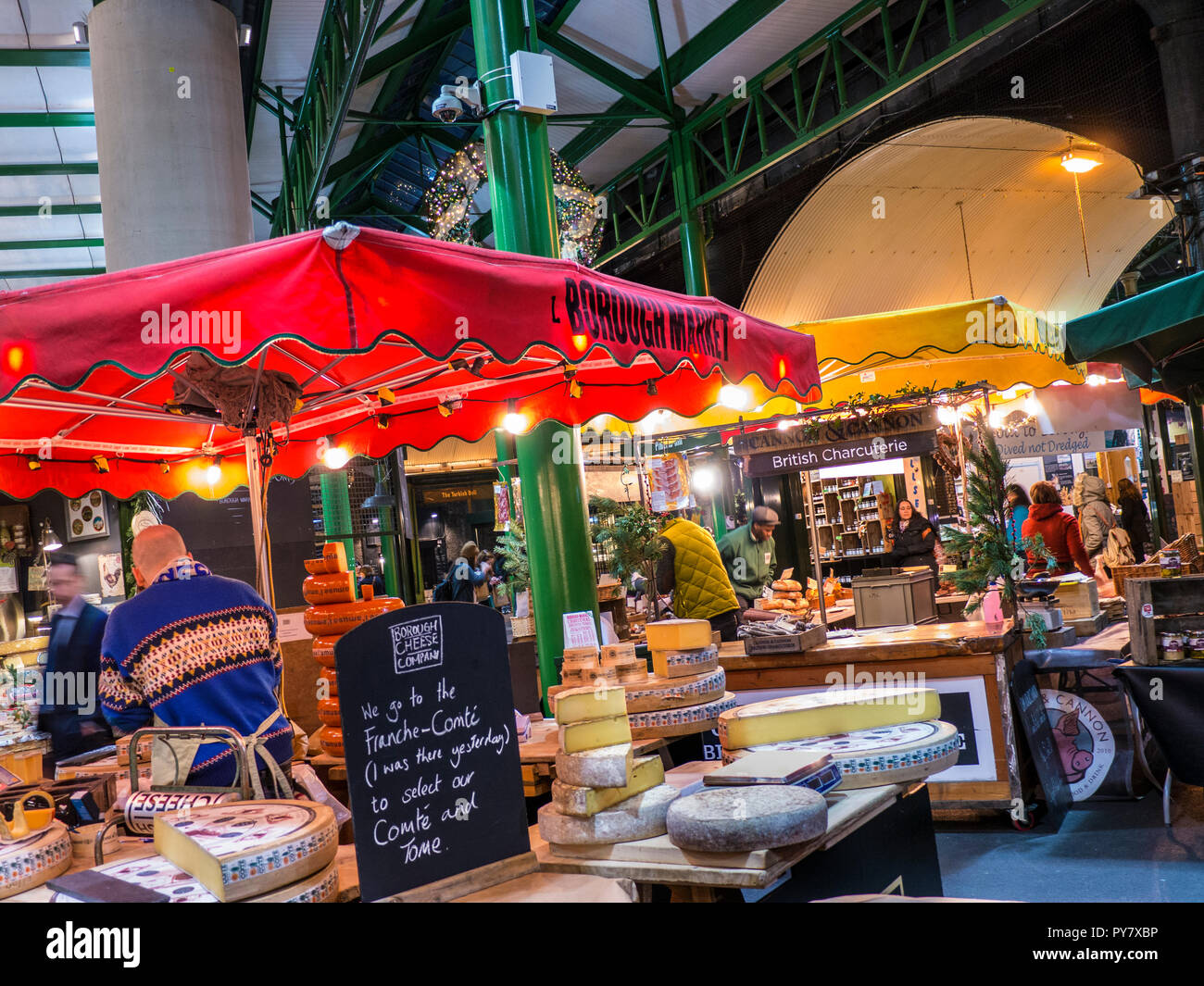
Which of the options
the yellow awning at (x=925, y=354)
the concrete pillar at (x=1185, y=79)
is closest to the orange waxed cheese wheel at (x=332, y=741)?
the yellow awning at (x=925, y=354)

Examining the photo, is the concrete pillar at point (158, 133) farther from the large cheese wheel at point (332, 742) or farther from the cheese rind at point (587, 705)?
the cheese rind at point (587, 705)

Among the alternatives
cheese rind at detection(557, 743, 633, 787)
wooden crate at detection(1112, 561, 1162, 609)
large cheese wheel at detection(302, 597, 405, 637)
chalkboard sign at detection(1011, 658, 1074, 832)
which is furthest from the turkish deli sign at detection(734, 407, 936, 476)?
cheese rind at detection(557, 743, 633, 787)

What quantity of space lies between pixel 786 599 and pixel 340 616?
631cm

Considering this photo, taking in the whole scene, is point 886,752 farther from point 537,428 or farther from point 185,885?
point 537,428

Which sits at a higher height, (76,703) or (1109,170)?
(1109,170)

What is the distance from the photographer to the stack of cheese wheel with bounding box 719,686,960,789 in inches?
98.6

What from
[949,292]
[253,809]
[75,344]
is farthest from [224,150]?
[949,292]

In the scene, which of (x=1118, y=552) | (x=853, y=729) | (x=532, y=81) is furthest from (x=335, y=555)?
(x=1118, y=552)

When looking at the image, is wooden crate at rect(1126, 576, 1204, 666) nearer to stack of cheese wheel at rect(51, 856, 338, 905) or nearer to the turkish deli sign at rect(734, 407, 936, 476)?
the turkish deli sign at rect(734, 407, 936, 476)

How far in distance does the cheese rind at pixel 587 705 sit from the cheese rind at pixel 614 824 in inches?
9.7

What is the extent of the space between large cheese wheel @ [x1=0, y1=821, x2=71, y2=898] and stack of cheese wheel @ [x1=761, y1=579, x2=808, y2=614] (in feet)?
25.7

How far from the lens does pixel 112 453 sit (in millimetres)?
4770
